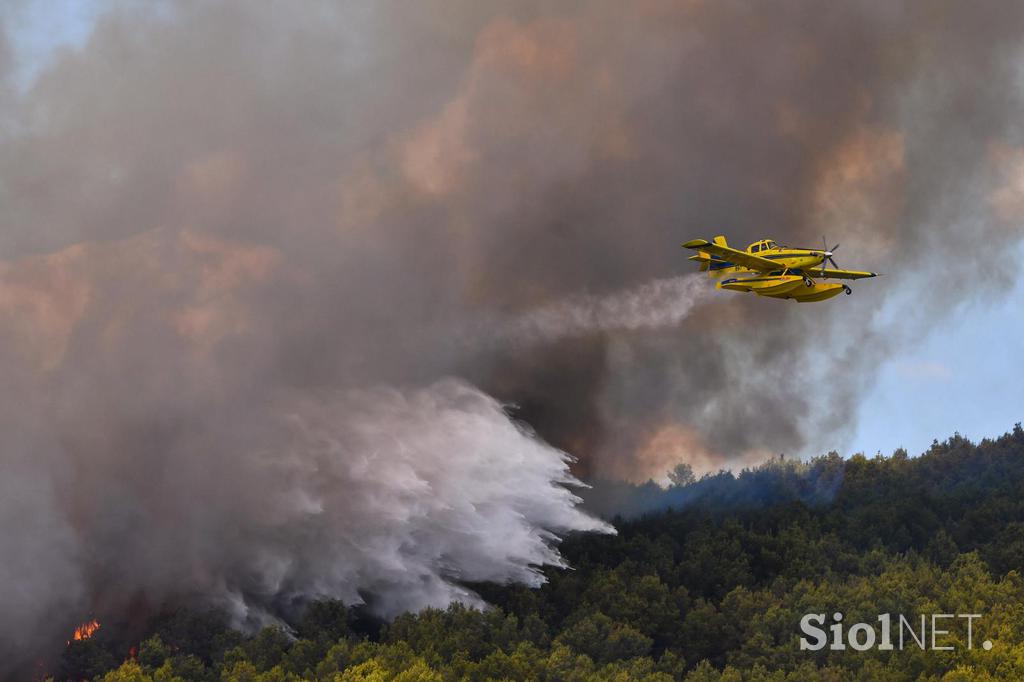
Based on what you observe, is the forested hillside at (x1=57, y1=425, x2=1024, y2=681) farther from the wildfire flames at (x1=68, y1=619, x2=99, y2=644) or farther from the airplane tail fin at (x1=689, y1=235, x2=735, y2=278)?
the airplane tail fin at (x1=689, y1=235, x2=735, y2=278)

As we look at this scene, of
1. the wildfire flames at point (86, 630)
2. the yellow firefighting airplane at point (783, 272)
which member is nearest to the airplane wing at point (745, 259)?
the yellow firefighting airplane at point (783, 272)

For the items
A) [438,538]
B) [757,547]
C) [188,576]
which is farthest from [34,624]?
[757,547]

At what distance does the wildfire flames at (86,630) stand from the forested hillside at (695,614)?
129cm

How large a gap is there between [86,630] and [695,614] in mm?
49561

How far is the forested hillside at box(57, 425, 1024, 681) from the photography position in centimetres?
9056

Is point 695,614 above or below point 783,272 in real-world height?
below

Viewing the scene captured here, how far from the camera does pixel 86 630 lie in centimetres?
9800

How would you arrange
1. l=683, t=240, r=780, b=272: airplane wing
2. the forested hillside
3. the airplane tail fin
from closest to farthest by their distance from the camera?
l=683, t=240, r=780, b=272: airplane wing → the airplane tail fin → the forested hillside

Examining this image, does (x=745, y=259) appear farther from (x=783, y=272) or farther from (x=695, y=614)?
(x=695, y=614)

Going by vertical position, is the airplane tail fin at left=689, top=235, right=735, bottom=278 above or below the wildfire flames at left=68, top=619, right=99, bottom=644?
above

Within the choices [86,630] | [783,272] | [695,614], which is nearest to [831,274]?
[783,272]

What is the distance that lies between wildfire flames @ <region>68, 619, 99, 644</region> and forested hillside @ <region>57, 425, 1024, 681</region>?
1290 mm

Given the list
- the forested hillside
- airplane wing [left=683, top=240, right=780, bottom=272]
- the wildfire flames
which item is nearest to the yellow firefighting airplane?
airplane wing [left=683, top=240, right=780, bottom=272]

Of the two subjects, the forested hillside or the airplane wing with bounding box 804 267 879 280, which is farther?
the forested hillside
